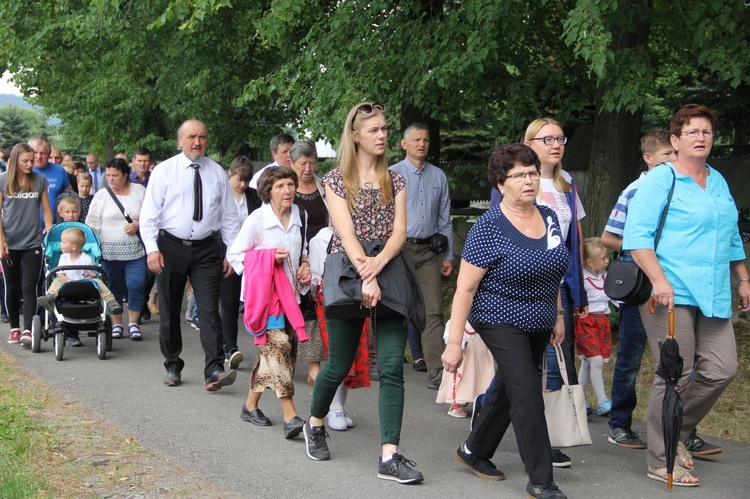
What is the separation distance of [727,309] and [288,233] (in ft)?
10.1

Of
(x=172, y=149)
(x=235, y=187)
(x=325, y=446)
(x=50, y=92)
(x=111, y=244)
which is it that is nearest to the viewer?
(x=325, y=446)

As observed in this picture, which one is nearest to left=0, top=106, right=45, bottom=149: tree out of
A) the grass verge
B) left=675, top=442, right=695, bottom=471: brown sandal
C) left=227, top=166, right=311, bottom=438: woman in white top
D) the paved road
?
the paved road

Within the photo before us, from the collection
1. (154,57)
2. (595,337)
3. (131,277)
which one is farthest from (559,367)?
(154,57)

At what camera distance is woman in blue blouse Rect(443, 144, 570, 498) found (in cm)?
548

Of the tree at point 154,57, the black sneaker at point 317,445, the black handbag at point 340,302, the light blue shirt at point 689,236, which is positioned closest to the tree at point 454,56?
the tree at point 154,57

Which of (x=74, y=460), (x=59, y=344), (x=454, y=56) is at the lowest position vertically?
(x=74, y=460)

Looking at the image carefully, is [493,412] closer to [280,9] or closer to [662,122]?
[280,9]

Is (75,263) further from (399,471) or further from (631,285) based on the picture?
(631,285)

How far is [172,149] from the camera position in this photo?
2881 centimetres

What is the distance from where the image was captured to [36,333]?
407 inches

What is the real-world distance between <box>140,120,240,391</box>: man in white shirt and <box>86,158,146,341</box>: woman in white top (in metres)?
3.01

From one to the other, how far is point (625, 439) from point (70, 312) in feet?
18.9

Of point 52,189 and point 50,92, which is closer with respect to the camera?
point 52,189

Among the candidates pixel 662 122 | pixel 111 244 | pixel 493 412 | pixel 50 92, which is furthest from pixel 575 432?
pixel 50 92
